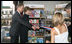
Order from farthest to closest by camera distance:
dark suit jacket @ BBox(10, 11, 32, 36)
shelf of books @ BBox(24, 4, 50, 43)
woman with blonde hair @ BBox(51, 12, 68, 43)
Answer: shelf of books @ BBox(24, 4, 50, 43) < dark suit jacket @ BBox(10, 11, 32, 36) < woman with blonde hair @ BBox(51, 12, 68, 43)

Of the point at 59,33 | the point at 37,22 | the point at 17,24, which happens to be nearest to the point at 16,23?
the point at 17,24

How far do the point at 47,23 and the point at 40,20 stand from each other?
0.30 meters

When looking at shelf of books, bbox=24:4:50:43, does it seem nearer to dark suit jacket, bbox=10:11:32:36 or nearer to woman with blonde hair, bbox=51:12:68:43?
dark suit jacket, bbox=10:11:32:36

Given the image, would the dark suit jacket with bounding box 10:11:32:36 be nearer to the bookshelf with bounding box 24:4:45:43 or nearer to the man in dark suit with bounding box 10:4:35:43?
the man in dark suit with bounding box 10:4:35:43

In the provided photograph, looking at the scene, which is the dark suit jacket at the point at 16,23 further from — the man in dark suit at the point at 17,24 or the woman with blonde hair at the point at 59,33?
the woman with blonde hair at the point at 59,33

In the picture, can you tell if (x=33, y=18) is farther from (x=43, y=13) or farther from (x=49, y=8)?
(x=49, y=8)

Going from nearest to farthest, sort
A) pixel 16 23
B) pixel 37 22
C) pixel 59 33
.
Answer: pixel 59 33 < pixel 16 23 < pixel 37 22

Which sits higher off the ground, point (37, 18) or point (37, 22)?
point (37, 18)

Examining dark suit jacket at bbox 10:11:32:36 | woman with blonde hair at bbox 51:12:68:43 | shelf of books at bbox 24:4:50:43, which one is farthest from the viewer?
shelf of books at bbox 24:4:50:43

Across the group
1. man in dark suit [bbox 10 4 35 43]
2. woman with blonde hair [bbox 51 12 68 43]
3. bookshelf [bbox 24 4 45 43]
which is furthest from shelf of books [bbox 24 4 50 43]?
woman with blonde hair [bbox 51 12 68 43]

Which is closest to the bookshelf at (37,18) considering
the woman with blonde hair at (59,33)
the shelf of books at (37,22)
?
the shelf of books at (37,22)

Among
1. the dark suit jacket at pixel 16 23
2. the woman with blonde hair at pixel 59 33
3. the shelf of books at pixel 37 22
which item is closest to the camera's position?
the woman with blonde hair at pixel 59 33

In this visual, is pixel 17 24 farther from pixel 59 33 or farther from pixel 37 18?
pixel 37 18

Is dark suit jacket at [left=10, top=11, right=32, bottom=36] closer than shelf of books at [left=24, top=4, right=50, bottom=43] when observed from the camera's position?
Yes
